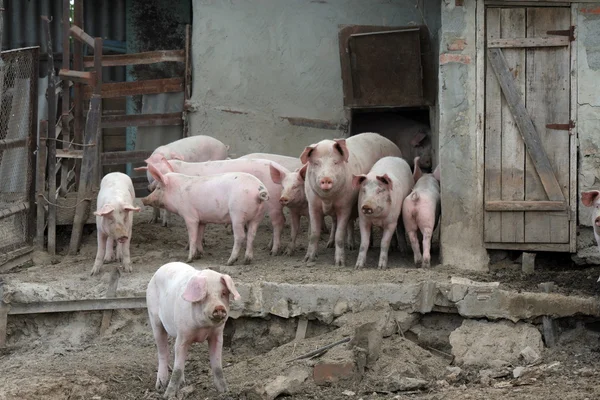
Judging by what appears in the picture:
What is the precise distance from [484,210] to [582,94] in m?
1.37

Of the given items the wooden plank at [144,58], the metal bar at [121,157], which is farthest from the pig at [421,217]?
the metal bar at [121,157]

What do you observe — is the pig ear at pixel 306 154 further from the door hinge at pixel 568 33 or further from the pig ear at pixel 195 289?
the pig ear at pixel 195 289

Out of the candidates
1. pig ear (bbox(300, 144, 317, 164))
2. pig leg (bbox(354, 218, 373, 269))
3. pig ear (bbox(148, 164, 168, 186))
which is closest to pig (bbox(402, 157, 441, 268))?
pig leg (bbox(354, 218, 373, 269))

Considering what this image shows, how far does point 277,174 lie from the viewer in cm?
1181

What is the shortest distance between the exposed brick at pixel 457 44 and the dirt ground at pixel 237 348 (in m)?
1.96

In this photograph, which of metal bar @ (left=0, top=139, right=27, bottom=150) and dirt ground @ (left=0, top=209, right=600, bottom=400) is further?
metal bar @ (left=0, top=139, right=27, bottom=150)

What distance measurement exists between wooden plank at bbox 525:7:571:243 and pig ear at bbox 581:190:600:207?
893 millimetres

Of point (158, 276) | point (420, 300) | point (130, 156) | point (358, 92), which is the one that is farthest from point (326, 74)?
point (158, 276)

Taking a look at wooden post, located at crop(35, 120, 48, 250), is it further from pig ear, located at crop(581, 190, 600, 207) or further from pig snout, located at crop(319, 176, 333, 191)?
pig ear, located at crop(581, 190, 600, 207)

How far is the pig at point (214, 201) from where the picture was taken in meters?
11.2

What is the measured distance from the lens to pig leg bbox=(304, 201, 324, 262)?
11.5m

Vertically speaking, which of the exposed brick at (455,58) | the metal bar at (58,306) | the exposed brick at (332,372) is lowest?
the exposed brick at (332,372)

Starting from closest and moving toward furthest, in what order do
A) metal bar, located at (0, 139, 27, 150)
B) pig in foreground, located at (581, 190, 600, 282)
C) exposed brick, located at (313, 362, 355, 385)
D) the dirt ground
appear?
the dirt ground → exposed brick, located at (313, 362, 355, 385) → pig in foreground, located at (581, 190, 600, 282) → metal bar, located at (0, 139, 27, 150)

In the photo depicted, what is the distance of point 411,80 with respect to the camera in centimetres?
1352
